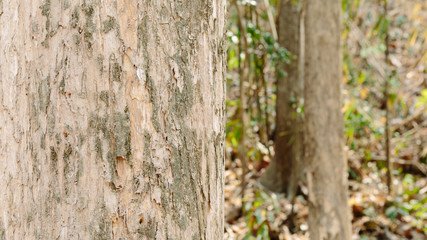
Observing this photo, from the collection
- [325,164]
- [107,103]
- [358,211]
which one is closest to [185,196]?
[107,103]

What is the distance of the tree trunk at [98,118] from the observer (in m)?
0.80

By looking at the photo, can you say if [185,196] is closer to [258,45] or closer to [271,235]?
[271,235]

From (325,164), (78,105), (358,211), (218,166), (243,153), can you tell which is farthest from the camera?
(358,211)

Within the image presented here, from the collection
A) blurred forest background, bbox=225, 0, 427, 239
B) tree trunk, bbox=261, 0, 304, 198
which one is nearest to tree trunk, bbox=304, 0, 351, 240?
blurred forest background, bbox=225, 0, 427, 239

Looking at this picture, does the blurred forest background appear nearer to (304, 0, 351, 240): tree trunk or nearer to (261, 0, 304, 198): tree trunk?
(261, 0, 304, 198): tree trunk

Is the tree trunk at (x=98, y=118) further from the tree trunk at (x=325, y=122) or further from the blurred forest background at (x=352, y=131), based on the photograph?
the blurred forest background at (x=352, y=131)

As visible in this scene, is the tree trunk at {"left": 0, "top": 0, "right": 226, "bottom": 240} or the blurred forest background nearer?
the tree trunk at {"left": 0, "top": 0, "right": 226, "bottom": 240}

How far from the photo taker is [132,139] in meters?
0.82

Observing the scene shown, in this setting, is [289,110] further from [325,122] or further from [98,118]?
[98,118]

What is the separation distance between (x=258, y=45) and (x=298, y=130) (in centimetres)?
113

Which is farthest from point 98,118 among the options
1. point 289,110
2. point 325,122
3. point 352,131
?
point 352,131

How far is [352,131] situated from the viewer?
20.5 feet

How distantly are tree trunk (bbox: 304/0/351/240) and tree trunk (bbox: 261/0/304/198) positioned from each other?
4.79 feet

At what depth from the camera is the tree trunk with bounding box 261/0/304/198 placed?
561 centimetres
